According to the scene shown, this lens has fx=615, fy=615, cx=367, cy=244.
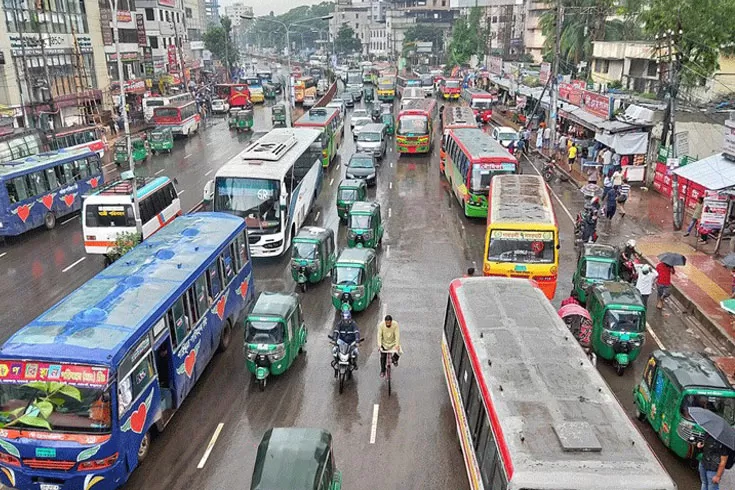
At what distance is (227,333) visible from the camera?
49.1ft

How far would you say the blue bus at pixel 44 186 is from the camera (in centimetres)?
2252

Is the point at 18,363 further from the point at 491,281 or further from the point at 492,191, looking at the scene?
the point at 492,191

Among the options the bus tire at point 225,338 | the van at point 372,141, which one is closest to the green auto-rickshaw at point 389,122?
the van at point 372,141

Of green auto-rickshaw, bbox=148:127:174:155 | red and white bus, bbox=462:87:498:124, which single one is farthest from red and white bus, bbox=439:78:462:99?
green auto-rickshaw, bbox=148:127:174:155

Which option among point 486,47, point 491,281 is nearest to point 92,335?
point 491,281

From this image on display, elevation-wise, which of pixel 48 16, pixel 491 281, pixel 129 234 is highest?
pixel 48 16

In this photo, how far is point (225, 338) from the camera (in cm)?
1483

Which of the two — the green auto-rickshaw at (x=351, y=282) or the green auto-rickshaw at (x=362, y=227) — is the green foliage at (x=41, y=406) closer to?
the green auto-rickshaw at (x=351, y=282)

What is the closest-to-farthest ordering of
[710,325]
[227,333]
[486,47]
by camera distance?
[227,333] < [710,325] < [486,47]

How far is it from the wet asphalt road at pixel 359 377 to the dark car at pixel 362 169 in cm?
380

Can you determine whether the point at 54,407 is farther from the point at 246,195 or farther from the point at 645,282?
the point at 645,282

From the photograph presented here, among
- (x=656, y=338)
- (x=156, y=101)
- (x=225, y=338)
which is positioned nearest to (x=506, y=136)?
(x=656, y=338)

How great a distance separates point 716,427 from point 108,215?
18151 mm

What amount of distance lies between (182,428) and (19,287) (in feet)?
34.4
